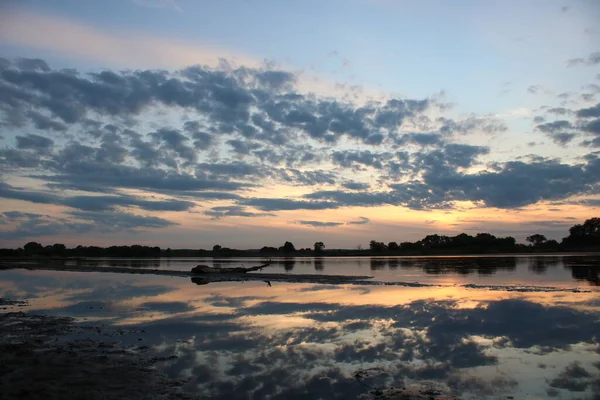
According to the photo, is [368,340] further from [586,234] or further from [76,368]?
[586,234]

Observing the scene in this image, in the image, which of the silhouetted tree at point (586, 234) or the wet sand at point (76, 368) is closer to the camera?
the wet sand at point (76, 368)

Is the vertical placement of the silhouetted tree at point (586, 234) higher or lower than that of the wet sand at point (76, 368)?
higher

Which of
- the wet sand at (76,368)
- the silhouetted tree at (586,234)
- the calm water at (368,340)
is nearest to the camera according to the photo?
the wet sand at (76,368)

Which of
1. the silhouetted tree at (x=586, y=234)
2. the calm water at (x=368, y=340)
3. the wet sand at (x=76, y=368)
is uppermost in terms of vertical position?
the silhouetted tree at (x=586, y=234)

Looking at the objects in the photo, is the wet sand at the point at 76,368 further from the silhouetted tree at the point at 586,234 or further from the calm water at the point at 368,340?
the silhouetted tree at the point at 586,234

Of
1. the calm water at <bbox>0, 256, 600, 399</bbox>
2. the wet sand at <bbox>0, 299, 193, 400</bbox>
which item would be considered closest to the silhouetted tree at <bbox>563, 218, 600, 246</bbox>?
the calm water at <bbox>0, 256, 600, 399</bbox>

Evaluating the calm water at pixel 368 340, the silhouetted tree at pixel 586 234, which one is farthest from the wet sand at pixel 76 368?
the silhouetted tree at pixel 586 234

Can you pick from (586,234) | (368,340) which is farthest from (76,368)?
(586,234)

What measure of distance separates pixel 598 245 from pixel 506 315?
481 ft

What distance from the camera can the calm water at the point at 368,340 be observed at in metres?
10.8

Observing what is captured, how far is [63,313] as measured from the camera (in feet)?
76.7

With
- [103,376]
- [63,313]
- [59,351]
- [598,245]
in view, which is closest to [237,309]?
[63,313]

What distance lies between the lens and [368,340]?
15.8m

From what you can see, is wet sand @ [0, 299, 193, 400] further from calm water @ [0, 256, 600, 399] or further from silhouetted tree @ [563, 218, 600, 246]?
silhouetted tree @ [563, 218, 600, 246]
